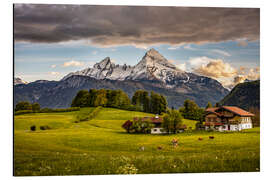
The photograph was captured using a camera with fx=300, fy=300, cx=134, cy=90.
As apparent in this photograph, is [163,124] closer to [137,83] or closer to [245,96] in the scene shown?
[137,83]

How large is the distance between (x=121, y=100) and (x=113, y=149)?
1.93 meters

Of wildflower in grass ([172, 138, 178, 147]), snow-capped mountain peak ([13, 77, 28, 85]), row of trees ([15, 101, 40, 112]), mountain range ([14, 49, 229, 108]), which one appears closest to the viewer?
snow-capped mountain peak ([13, 77, 28, 85])

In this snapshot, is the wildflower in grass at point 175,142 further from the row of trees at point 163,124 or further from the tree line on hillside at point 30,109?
the tree line on hillside at point 30,109

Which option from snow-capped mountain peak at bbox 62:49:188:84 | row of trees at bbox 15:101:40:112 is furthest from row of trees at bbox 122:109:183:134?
row of trees at bbox 15:101:40:112

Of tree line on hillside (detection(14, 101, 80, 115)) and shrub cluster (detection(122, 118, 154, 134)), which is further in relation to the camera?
shrub cluster (detection(122, 118, 154, 134))

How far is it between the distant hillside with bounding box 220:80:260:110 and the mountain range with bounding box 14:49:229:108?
30 cm

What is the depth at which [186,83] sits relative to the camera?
12.1 m

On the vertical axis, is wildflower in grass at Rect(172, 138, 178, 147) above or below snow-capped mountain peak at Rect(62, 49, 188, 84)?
below

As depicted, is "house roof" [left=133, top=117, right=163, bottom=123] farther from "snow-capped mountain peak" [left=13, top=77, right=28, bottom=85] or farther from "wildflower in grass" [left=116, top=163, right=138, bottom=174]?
"snow-capped mountain peak" [left=13, top=77, right=28, bottom=85]

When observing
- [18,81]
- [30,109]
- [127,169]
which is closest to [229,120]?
[127,169]

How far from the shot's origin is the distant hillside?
11422 millimetres

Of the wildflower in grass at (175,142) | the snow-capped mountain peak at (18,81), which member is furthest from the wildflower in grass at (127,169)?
the snow-capped mountain peak at (18,81)

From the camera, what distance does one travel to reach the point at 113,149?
1081 cm

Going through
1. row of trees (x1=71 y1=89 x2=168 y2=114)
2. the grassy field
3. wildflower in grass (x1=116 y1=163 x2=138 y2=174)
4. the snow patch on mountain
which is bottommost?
wildflower in grass (x1=116 y1=163 x2=138 y2=174)
